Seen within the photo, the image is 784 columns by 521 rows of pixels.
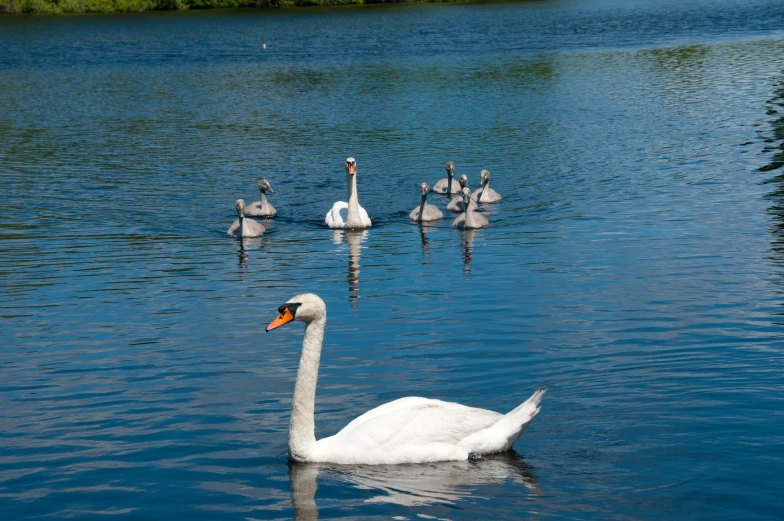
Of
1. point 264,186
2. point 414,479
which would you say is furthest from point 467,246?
point 414,479

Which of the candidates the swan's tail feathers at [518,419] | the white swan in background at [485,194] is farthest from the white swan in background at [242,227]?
the swan's tail feathers at [518,419]

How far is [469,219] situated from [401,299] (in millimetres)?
7170

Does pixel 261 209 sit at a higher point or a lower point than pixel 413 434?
higher

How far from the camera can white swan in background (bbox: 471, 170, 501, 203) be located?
2748 centimetres

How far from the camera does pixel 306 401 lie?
11.1 meters

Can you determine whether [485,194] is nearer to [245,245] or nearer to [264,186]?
[264,186]

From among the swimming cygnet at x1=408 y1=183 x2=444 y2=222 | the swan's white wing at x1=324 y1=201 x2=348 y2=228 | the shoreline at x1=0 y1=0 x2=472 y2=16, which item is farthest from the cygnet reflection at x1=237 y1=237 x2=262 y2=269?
the shoreline at x1=0 y1=0 x2=472 y2=16

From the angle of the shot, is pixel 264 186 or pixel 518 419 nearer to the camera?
pixel 518 419

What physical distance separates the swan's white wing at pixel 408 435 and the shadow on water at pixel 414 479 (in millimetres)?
117

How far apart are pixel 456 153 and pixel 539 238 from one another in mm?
12691

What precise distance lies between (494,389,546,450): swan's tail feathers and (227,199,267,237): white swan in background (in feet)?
46.4

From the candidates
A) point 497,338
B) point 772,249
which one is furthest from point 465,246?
point 497,338

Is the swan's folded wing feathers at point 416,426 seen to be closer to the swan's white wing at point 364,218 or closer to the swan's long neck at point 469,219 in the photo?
the swan's long neck at point 469,219

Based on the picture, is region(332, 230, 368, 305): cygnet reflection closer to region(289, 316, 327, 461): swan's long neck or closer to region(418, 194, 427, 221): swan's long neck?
region(418, 194, 427, 221): swan's long neck
